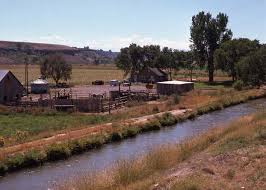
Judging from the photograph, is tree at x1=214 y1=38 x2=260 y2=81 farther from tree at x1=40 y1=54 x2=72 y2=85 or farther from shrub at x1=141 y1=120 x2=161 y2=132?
shrub at x1=141 y1=120 x2=161 y2=132

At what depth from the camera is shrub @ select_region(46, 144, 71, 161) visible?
28000mm

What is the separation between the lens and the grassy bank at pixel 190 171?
52.5 feet

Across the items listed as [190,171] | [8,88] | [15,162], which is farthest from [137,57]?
[190,171]

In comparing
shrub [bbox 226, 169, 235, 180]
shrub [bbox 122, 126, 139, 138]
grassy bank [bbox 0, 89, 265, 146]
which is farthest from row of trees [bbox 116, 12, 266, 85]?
shrub [bbox 226, 169, 235, 180]

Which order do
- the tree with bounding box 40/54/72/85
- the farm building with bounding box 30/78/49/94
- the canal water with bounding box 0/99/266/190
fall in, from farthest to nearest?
the tree with bounding box 40/54/72/85 → the farm building with bounding box 30/78/49/94 → the canal water with bounding box 0/99/266/190

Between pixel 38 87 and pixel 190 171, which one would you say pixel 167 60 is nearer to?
pixel 38 87

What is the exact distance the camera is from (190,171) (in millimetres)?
18094

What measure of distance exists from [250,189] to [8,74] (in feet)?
171

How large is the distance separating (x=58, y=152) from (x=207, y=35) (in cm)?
8039

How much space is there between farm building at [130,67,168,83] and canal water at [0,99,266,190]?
188 ft

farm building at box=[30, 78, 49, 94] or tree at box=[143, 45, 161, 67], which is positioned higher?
tree at box=[143, 45, 161, 67]

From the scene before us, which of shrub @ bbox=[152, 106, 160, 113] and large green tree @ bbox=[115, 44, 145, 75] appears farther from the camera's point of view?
large green tree @ bbox=[115, 44, 145, 75]

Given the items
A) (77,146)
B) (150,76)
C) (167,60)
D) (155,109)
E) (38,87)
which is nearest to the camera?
(77,146)

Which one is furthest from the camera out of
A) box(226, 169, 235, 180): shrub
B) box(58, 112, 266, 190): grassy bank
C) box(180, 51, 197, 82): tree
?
box(180, 51, 197, 82): tree
